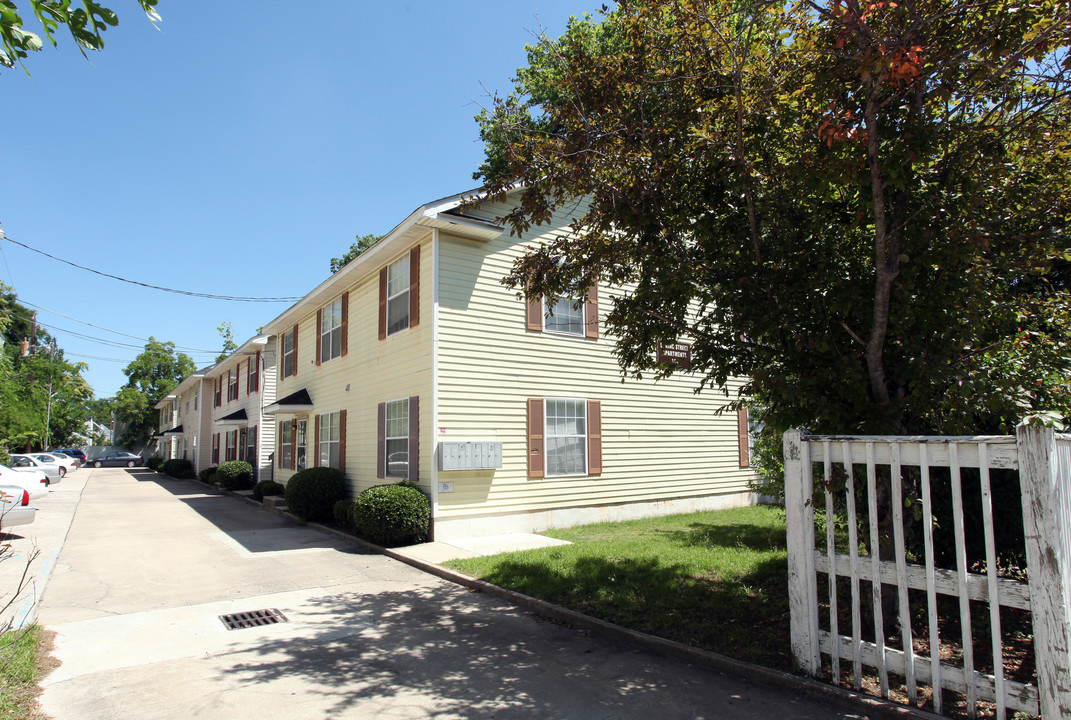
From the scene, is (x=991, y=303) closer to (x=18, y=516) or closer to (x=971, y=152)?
(x=971, y=152)

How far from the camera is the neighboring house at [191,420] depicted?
3484cm

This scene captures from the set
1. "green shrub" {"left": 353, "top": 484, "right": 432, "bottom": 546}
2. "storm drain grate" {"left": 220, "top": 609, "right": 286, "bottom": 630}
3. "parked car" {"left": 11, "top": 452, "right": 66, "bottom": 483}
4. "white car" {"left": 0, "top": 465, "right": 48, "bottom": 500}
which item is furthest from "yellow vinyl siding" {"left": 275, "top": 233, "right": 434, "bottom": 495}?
"parked car" {"left": 11, "top": 452, "right": 66, "bottom": 483}

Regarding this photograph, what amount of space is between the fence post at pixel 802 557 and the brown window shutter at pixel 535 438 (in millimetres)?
8200

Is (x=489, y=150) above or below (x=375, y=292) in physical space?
above

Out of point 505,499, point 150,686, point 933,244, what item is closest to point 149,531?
point 505,499

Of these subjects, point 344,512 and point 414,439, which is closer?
point 414,439

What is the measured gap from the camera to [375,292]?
14867 millimetres

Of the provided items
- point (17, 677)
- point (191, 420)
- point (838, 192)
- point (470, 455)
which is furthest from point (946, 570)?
point (191, 420)

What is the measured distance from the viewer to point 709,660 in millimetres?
5375

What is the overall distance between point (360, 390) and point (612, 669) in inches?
440

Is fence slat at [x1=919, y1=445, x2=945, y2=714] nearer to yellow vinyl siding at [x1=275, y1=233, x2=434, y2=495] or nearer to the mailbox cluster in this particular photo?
the mailbox cluster

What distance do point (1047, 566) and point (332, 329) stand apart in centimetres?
1664

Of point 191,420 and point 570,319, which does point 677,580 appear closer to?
point 570,319

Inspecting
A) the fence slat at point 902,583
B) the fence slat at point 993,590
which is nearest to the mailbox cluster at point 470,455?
the fence slat at point 902,583
